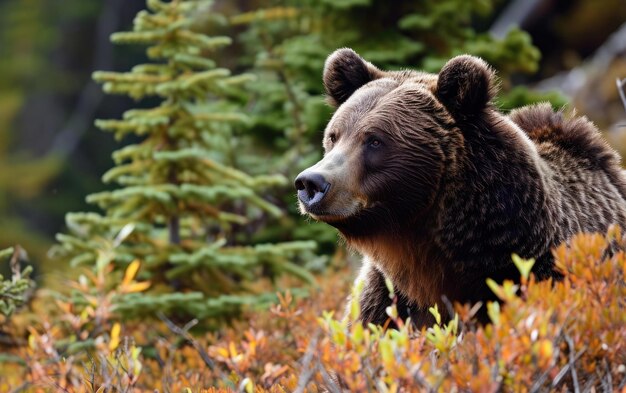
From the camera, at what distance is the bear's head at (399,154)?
13.3ft

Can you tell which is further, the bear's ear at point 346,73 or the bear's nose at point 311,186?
the bear's ear at point 346,73

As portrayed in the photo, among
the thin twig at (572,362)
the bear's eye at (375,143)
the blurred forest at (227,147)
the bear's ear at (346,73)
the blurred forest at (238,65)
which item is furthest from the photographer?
the blurred forest at (238,65)

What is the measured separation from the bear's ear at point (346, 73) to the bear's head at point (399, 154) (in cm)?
38

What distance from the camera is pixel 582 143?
15.4 ft

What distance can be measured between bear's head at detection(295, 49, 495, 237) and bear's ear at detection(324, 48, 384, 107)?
385 mm

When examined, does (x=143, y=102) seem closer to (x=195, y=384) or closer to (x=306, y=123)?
(x=306, y=123)

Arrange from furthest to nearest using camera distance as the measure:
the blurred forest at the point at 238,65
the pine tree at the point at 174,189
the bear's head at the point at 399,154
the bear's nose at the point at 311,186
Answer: the blurred forest at the point at 238,65, the pine tree at the point at 174,189, the bear's head at the point at 399,154, the bear's nose at the point at 311,186

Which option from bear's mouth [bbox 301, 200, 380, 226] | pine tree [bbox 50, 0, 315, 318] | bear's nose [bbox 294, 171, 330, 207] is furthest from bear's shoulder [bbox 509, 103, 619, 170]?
pine tree [bbox 50, 0, 315, 318]

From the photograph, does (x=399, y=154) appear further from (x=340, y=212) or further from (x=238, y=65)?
(x=238, y=65)

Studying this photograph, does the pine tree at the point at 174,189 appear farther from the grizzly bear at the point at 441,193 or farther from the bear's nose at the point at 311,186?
the bear's nose at the point at 311,186

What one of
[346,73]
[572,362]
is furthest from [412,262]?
[572,362]

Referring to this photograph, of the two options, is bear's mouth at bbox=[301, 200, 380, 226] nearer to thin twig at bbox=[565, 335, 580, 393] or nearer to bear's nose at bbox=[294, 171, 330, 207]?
bear's nose at bbox=[294, 171, 330, 207]

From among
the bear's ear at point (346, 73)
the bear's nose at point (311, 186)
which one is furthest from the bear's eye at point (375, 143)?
the bear's ear at point (346, 73)

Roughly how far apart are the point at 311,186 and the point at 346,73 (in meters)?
0.94
